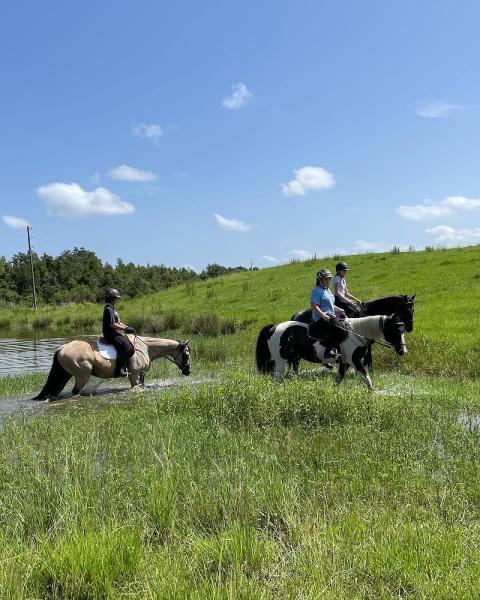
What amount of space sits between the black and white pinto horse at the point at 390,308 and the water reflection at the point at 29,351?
11.0m

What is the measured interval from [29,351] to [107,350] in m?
17.0

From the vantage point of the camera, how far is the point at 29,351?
27.2 meters

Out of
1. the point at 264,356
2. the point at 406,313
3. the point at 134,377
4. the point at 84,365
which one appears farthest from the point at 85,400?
the point at 406,313

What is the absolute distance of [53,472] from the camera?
5.34 m

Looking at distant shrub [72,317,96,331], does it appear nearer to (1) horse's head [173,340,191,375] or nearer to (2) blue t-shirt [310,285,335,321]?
(1) horse's head [173,340,191,375]

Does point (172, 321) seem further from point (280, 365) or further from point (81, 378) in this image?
point (81, 378)

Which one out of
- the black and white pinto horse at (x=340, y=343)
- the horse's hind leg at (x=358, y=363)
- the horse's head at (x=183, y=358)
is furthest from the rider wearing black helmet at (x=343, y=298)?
the horse's head at (x=183, y=358)

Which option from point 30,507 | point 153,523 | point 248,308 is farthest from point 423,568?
point 248,308

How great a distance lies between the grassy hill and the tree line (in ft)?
95.7

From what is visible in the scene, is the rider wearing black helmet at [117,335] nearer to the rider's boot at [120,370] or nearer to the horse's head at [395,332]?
the rider's boot at [120,370]

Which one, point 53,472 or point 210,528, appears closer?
point 210,528

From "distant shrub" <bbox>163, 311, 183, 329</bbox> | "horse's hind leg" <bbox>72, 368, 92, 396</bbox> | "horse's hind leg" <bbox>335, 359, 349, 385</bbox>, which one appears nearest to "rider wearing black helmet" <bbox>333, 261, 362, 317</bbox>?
"horse's hind leg" <bbox>335, 359, 349, 385</bbox>

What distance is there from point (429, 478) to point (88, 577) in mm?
3488

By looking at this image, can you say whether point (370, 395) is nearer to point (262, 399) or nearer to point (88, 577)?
point (262, 399)
